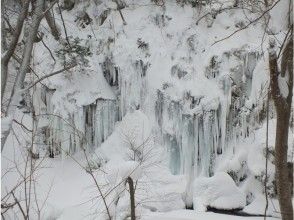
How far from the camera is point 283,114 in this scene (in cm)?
363

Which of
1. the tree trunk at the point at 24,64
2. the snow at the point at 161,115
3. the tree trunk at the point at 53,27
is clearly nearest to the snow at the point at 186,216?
the snow at the point at 161,115

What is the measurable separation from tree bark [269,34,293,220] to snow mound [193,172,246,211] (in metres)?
4.03

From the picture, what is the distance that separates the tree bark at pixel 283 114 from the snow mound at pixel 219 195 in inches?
159

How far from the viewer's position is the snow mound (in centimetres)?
772

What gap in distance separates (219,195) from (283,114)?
14.3 feet

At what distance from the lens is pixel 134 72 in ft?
29.0

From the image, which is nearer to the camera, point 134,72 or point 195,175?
point 195,175

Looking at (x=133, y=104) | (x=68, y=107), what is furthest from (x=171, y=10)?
(x=68, y=107)

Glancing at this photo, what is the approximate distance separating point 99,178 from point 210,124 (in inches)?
78.6

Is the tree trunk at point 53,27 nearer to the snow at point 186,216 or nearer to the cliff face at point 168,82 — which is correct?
the cliff face at point 168,82

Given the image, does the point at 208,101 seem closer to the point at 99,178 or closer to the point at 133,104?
the point at 133,104

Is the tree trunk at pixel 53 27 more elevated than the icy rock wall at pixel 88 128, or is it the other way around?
the tree trunk at pixel 53 27

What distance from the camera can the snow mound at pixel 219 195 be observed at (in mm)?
7723

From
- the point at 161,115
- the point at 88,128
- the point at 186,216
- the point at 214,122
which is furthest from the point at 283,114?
the point at 88,128
